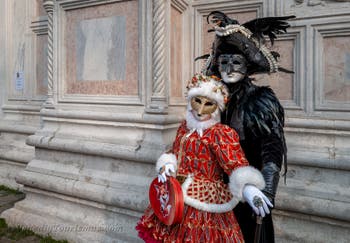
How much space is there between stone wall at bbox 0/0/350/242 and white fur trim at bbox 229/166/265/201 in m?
1.55

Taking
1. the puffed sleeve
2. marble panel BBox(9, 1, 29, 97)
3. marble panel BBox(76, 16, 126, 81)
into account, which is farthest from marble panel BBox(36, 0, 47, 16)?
the puffed sleeve

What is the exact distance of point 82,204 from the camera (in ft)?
12.1

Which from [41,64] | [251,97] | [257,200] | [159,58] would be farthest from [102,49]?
[257,200]

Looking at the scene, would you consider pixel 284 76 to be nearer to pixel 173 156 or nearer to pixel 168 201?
pixel 173 156

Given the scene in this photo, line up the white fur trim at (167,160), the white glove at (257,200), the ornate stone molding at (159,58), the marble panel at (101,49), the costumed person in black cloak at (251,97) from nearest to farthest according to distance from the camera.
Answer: the white glove at (257,200) → the costumed person in black cloak at (251,97) → the white fur trim at (167,160) → the ornate stone molding at (159,58) → the marble panel at (101,49)

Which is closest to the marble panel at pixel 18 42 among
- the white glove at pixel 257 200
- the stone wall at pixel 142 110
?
the stone wall at pixel 142 110

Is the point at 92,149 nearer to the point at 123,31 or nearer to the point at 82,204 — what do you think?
the point at 82,204

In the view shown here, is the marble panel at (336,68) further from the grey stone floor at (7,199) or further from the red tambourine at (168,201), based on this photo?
the grey stone floor at (7,199)

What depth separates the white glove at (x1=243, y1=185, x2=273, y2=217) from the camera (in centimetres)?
154

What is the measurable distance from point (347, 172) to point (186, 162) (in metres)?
1.90

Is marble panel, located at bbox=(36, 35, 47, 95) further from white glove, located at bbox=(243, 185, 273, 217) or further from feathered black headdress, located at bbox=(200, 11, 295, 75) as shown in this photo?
white glove, located at bbox=(243, 185, 273, 217)

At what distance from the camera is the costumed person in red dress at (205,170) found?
183 cm

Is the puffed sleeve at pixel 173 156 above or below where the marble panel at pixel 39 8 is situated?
below

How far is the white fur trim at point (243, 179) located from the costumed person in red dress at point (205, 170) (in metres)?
0.05
